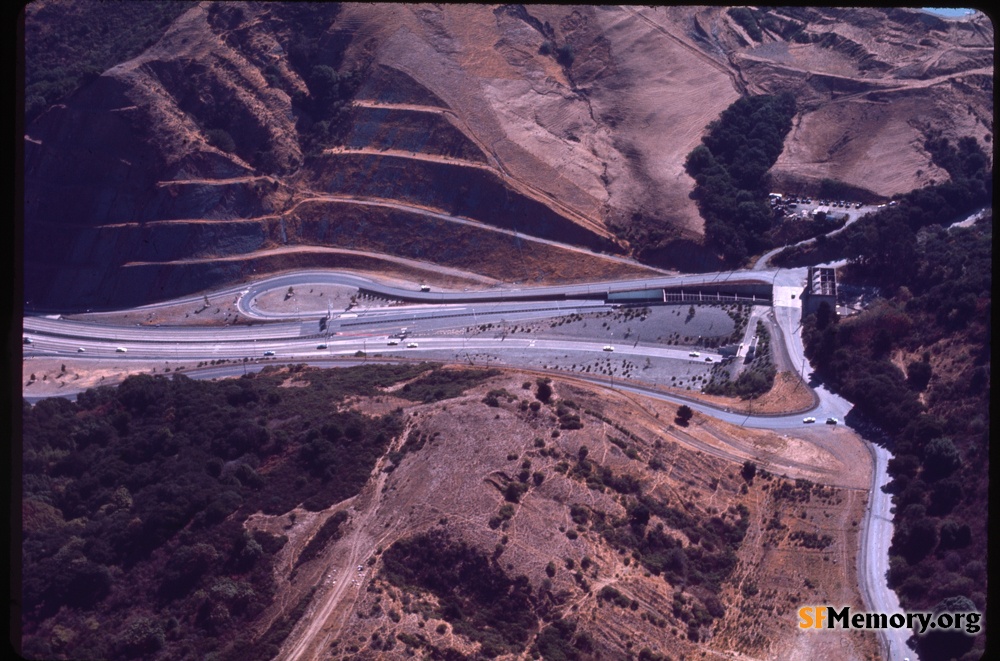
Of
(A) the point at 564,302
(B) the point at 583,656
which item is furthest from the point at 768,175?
(B) the point at 583,656

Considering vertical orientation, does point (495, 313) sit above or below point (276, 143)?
below

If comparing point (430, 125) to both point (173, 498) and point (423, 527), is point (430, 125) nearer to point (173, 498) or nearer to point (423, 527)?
point (173, 498)

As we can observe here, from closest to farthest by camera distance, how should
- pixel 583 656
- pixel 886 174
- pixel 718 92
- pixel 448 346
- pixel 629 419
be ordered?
1. pixel 583 656
2. pixel 629 419
3. pixel 448 346
4. pixel 886 174
5. pixel 718 92

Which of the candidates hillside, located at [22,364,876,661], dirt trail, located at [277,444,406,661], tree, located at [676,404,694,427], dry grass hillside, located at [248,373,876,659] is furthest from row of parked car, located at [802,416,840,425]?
dirt trail, located at [277,444,406,661]

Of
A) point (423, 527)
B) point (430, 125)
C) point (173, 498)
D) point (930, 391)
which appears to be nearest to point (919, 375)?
point (930, 391)

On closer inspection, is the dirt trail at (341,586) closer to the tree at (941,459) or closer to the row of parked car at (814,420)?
the row of parked car at (814,420)

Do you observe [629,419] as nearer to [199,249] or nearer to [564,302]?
[564,302]
